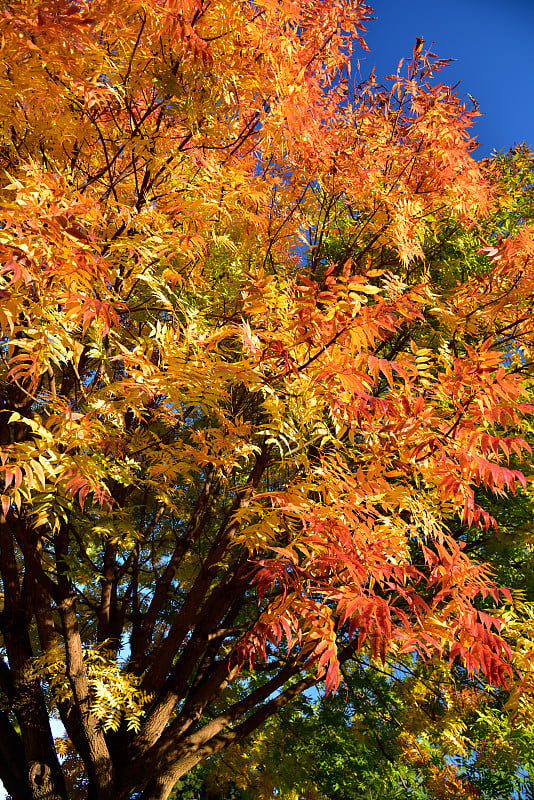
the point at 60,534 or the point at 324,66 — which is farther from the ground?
the point at 324,66

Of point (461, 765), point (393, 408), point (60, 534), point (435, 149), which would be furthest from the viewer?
point (461, 765)

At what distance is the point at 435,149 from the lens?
4.53 meters

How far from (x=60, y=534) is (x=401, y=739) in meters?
6.75

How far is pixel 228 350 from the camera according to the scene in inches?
153

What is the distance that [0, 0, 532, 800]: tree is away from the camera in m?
2.76

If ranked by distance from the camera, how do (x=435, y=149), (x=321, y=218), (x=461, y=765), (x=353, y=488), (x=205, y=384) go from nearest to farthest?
(x=353, y=488), (x=205, y=384), (x=435, y=149), (x=321, y=218), (x=461, y=765)

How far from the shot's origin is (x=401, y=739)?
28.0ft

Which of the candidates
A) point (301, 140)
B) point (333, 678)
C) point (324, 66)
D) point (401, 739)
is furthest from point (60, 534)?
point (401, 739)

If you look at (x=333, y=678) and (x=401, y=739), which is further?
(x=401, y=739)

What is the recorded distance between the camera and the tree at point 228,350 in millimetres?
2764

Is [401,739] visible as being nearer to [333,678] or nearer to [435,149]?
[333,678]

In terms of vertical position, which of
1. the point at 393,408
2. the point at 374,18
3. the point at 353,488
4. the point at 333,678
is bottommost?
the point at 333,678

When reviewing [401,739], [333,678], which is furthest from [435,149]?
[401,739]

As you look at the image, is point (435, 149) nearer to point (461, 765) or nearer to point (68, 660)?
point (68, 660)
